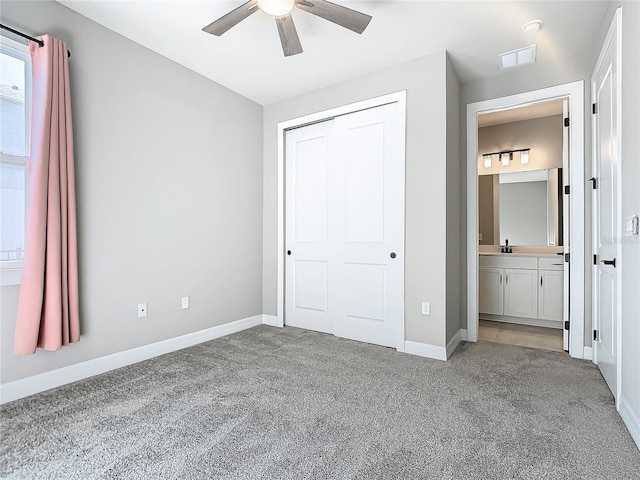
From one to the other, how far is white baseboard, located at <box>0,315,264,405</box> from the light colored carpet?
0.28 feet

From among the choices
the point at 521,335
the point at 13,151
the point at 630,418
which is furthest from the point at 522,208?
the point at 13,151

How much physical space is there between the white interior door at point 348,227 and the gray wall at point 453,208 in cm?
41

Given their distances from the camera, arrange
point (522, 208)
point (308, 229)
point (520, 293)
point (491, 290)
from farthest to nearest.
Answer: point (522, 208) → point (491, 290) → point (520, 293) → point (308, 229)

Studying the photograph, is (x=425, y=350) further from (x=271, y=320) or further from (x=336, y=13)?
(x=336, y=13)

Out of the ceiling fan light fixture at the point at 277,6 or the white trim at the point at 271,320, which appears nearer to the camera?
the ceiling fan light fixture at the point at 277,6

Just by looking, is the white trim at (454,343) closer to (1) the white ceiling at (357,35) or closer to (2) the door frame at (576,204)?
(2) the door frame at (576,204)

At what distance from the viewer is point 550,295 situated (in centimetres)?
393

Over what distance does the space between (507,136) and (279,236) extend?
327 centimetres

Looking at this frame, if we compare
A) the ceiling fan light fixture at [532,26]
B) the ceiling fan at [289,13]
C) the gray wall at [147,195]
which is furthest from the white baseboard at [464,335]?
the ceiling fan at [289,13]

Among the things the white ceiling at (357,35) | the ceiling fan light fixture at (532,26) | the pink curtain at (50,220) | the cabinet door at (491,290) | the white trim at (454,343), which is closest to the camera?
the pink curtain at (50,220)

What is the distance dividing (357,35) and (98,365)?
317 centimetres

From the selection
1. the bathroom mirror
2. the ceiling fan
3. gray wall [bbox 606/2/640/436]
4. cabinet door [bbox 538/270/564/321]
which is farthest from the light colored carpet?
the ceiling fan

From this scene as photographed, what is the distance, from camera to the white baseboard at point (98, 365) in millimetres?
2092

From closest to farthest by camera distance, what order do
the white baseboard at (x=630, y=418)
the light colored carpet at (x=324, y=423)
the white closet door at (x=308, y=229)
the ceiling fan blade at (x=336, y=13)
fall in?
the light colored carpet at (x=324, y=423) < the white baseboard at (x=630, y=418) < the ceiling fan blade at (x=336, y=13) < the white closet door at (x=308, y=229)
